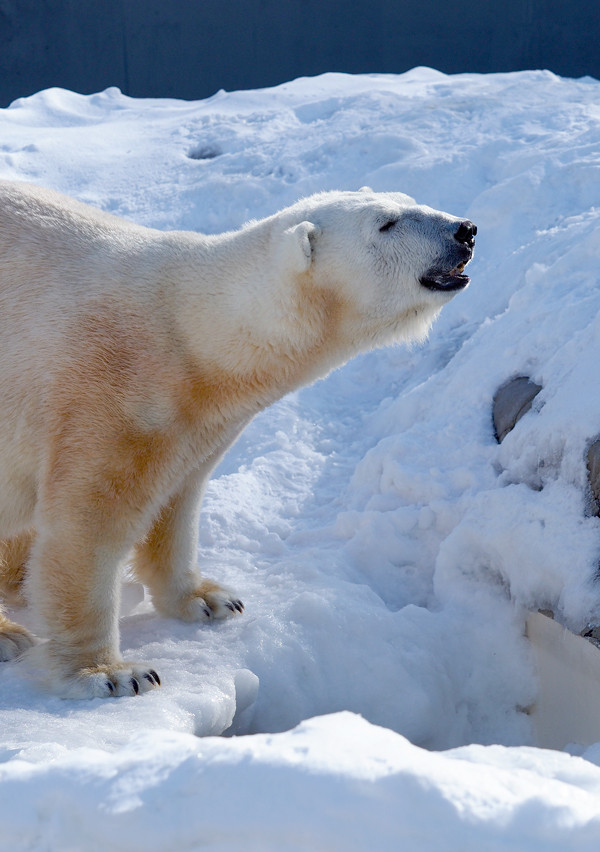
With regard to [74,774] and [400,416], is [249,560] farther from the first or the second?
[74,774]

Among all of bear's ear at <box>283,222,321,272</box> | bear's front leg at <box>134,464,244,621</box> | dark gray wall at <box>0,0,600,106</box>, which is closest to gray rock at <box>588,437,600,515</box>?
bear's ear at <box>283,222,321,272</box>

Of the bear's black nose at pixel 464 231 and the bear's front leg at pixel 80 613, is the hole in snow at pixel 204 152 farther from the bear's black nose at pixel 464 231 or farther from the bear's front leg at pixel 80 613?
the bear's front leg at pixel 80 613

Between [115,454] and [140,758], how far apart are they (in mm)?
1197

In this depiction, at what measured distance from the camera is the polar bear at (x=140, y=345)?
8.96 feet

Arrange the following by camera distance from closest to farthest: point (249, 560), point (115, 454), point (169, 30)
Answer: point (115, 454), point (249, 560), point (169, 30)

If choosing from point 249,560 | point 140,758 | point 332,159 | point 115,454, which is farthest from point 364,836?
point 332,159

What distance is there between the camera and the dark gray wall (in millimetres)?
8672

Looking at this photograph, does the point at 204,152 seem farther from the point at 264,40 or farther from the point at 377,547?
the point at 377,547

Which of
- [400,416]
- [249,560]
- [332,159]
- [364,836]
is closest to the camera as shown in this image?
[364,836]

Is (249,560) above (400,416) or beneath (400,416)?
beneath

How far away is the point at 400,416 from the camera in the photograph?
421 centimetres

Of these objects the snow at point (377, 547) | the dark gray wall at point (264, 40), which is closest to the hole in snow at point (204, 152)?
the snow at point (377, 547)

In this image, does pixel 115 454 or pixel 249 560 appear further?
pixel 249 560

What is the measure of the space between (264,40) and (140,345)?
689cm
